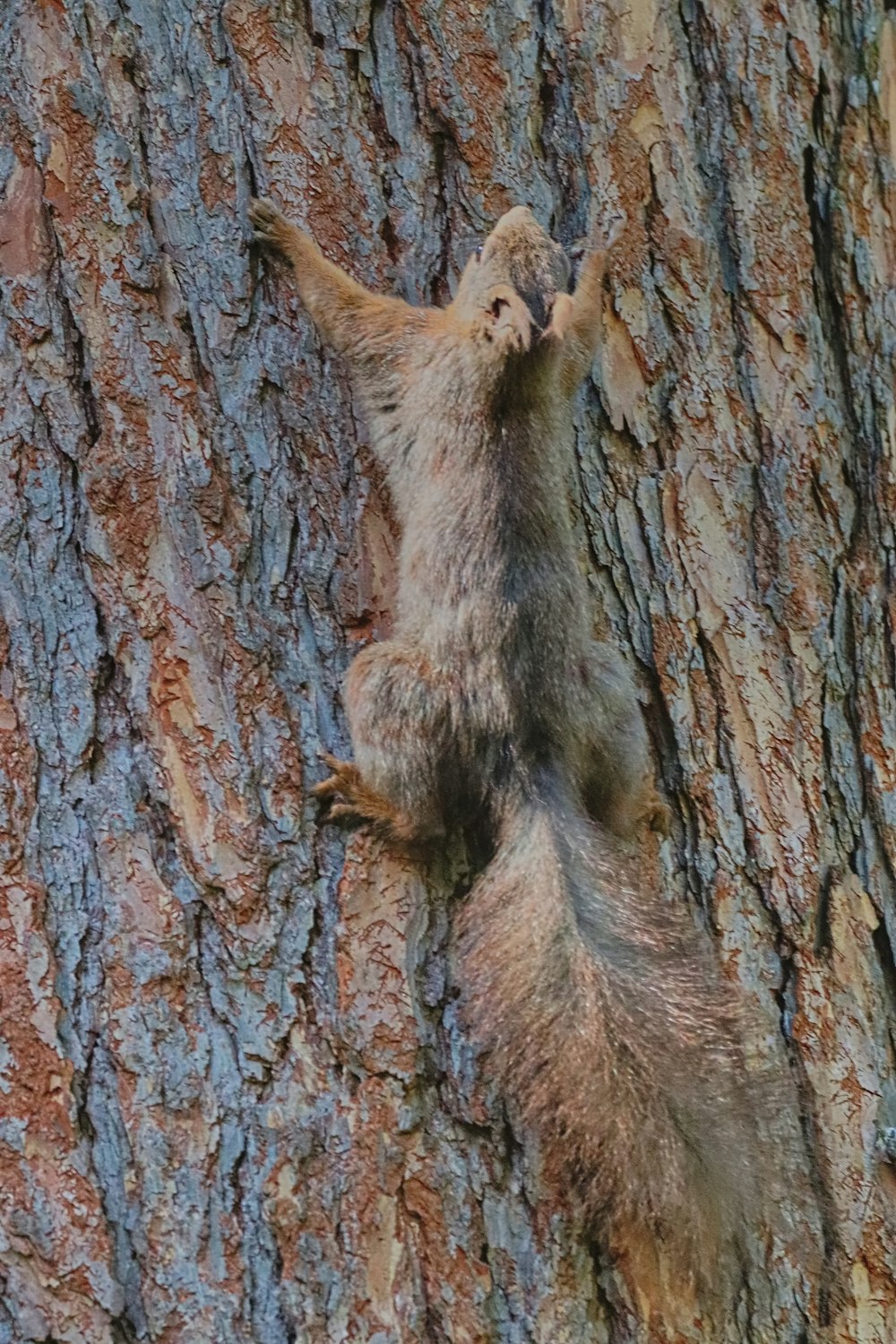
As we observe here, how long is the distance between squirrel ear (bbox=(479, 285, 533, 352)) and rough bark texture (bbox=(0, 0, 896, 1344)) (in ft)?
0.65

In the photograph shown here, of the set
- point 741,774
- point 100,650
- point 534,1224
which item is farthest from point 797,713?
point 100,650

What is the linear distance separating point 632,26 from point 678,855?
6.77 ft

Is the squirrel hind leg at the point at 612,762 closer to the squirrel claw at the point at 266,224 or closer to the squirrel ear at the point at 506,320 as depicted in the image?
→ the squirrel ear at the point at 506,320

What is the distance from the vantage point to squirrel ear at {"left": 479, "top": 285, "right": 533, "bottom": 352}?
3.41m

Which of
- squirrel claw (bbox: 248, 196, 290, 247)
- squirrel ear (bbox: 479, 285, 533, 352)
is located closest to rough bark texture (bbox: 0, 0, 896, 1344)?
squirrel claw (bbox: 248, 196, 290, 247)

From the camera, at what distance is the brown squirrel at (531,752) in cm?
270

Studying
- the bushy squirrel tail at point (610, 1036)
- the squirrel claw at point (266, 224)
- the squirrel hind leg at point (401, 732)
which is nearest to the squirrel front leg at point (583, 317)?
the squirrel claw at point (266, 224)

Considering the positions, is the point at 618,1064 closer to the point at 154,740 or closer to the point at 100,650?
the point at 154,740

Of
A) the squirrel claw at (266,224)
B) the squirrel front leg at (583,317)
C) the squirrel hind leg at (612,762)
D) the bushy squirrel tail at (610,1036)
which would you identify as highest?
the squirrel claw at (266,224)

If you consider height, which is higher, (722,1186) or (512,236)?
(512,236)

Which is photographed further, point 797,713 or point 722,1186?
point 797,713

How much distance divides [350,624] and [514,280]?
3.44 feet

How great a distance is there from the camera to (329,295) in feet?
10.1

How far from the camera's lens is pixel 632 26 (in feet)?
11.3
